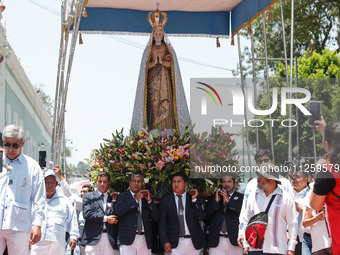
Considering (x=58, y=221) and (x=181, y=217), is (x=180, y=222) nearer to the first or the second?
(x=181, y=217)

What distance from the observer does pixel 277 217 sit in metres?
7.33

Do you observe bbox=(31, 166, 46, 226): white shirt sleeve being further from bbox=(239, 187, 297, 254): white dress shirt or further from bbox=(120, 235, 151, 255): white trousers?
bbox=(120, 235, 151, 255): white trousers

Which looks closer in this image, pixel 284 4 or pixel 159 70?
pixel 159 70

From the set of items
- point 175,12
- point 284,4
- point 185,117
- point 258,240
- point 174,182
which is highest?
point 284,4

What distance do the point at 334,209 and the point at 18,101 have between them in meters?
19.7

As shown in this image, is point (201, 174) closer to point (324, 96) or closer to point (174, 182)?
point (174, 182)

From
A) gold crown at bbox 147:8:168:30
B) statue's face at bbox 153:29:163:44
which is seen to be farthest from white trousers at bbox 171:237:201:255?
gold crown at bbox 147:8:168:30

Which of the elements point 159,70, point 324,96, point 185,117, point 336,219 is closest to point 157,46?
point 159,70

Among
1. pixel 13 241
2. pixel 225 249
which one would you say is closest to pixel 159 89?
pixel 225 249

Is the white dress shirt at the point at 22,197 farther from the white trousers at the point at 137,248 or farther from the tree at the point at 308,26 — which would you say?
the tree at the point at 308,26

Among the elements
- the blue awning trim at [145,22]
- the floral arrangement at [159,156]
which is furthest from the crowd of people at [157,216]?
the blue awning trim at [145,22]

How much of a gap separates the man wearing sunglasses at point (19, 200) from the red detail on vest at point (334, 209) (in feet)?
9.09

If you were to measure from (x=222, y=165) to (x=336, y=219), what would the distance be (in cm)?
470

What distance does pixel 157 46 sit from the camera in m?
11.1
